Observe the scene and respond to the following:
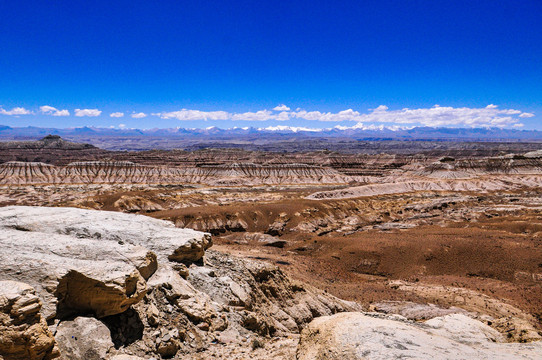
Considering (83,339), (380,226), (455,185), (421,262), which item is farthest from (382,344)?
(455,185)

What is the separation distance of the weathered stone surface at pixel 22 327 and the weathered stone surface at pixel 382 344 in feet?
23.5

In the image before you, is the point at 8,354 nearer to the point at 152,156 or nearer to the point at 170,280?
the point at 170,280

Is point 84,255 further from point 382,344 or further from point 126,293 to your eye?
point 382,344

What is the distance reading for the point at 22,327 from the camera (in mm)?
7488

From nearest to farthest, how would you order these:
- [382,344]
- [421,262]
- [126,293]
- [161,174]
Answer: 1. [382,344]
2. [126,293]
3. [421,262]
4. [161,174]

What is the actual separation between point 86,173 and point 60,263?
356 feet

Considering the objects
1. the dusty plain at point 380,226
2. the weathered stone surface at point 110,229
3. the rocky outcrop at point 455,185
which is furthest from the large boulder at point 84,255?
the rocky outcrop at point 455,185

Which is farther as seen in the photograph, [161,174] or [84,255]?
[161,174]

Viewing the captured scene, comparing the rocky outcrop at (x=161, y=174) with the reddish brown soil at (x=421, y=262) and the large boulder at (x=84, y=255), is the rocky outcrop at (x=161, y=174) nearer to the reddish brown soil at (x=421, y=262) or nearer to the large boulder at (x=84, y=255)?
the reddish brown soil at (x=421, y=262)

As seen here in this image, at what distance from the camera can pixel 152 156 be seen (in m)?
150

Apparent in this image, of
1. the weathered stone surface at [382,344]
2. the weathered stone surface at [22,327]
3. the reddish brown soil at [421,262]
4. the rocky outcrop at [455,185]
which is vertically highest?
the weathered stone surface at [22,327]

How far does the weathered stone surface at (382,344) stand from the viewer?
858 cm

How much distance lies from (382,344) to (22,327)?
9.38 m

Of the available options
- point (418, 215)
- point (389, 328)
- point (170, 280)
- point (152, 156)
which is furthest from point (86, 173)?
point (389, 328)
